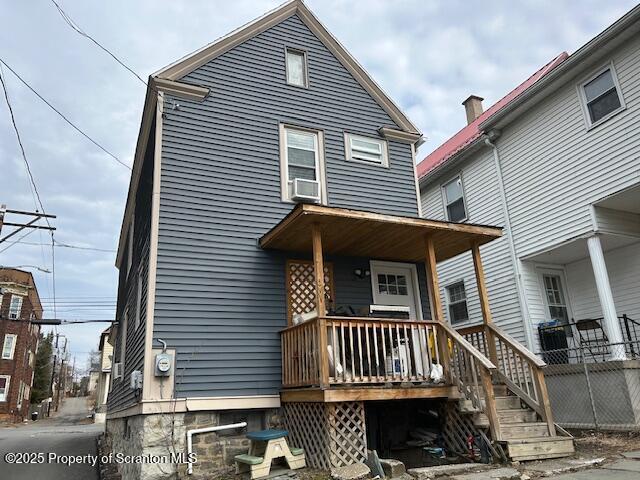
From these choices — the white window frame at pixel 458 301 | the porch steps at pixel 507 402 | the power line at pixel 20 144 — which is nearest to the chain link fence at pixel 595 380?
the porch steps at pixel 507 402

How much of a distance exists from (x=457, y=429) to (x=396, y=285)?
3113 mm

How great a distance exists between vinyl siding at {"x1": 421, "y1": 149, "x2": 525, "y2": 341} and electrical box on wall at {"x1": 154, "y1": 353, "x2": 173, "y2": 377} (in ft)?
27.7

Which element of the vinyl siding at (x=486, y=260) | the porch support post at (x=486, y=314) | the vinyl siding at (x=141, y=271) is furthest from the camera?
the vinyl siding at (x=486, y=260)

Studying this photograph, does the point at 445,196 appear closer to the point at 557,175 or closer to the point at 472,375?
the point at 557,175

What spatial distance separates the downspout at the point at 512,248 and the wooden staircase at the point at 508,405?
12.7ft

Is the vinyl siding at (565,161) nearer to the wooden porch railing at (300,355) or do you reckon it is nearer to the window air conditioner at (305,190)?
the window air conditioner at (305,190)

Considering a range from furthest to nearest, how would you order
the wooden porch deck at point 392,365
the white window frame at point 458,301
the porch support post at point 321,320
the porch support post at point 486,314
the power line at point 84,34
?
the white window frame at point 458,301, the power line at point 84,34, the porch support post at point 486,314, the wooden porch deck at point 392,365, the porch support post at point 321,320

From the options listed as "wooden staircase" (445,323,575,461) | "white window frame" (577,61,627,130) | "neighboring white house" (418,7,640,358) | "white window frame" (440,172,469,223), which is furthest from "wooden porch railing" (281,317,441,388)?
"white window frame" (440,172,469,223)

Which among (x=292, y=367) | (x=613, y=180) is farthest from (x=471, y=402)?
(x=613, y=180)

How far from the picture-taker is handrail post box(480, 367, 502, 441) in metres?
6.41

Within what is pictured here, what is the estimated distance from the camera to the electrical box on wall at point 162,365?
701 cm

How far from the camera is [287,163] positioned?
9445mm

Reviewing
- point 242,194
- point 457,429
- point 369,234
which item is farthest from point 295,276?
point 457,429

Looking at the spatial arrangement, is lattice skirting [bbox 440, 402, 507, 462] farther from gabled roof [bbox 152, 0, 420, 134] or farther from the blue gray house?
gabled roof [bbox 152, 0, 420, 134]
